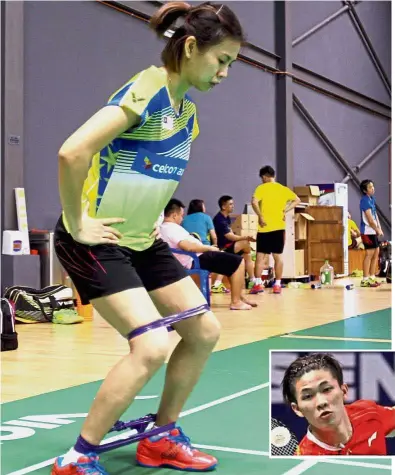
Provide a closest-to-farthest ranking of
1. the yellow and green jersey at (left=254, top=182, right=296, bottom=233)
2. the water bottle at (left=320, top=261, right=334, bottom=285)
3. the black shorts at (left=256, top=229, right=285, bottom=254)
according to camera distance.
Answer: the yellow and green jersey at (left=254, top=182, right=296, bottom=233)
the black shorts at (left=256, top=229, right=285, bottom=254)
the water bottle at (left=320, top=261, right=334, bottom=285)

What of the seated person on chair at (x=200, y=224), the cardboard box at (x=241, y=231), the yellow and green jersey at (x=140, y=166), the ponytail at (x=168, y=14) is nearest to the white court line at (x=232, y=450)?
the yellow and green jersey at (x=140, y=166)

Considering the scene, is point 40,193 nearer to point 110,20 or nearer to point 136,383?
point 110,20

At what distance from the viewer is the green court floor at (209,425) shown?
8.50ft

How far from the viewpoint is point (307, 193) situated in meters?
13.9

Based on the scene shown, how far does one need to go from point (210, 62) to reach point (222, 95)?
32.8 feet

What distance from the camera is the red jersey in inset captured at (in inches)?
87.7

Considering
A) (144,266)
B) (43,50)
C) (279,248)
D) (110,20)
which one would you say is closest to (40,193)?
(43,50)

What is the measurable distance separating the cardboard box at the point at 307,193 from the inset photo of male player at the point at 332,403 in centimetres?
1165

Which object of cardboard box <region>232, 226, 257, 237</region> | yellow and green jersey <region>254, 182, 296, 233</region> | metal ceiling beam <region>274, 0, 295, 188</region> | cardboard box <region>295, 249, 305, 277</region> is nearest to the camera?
yellow and green jersey <region>254, 182, 296, 233</region>

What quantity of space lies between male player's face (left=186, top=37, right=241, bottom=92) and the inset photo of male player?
848 millimetres

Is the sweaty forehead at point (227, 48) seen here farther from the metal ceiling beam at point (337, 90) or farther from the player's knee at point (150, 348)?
the metal ceiling beam at point (337, 90)

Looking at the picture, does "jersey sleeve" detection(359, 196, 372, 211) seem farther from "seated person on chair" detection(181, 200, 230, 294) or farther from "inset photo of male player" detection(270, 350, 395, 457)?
"inset photo of male player" detection(270, 350, 395, 457)

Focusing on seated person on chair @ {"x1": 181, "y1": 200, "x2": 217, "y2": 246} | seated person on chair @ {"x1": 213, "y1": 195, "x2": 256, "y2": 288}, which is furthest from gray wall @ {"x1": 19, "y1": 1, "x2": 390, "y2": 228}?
seated person on chair @ {"x1": 181, "y1": 200, "x2": 217, "y2": 246}

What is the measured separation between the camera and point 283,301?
906 cm
